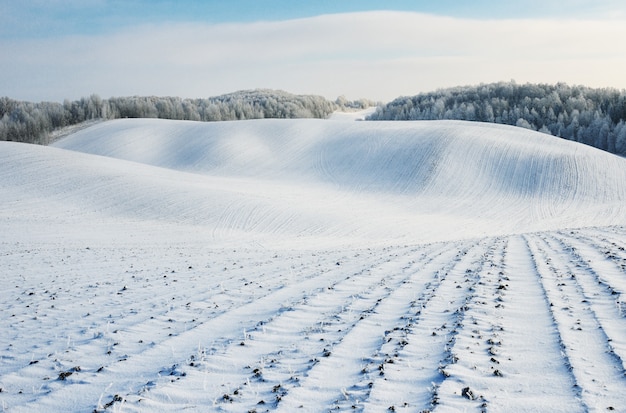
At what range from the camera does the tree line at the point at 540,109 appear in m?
96.7

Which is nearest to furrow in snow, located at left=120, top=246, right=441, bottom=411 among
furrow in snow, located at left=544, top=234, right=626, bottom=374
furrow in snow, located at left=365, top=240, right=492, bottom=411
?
furrow in snow, located at left=365, top=240, right=492, bottom=411

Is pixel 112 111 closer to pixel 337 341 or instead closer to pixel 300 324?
pixel 300 324

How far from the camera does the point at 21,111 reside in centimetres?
13312

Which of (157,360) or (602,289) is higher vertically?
(602,289)

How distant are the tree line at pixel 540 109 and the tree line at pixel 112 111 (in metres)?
38.5

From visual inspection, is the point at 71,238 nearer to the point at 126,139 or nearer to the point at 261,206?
the point at 261,206

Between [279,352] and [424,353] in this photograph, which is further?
[279,352]

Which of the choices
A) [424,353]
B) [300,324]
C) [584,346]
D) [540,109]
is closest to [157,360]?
[300,324]

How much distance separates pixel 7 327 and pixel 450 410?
771cm

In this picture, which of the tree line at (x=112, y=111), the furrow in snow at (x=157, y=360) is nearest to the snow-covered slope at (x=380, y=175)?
the furrow in snow at (x=157, y=360)

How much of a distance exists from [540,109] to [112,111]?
108645 mm

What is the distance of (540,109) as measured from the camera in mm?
115562

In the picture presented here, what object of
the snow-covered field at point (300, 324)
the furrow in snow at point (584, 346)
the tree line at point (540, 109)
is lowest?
the snow-covered field at point (300, 324)

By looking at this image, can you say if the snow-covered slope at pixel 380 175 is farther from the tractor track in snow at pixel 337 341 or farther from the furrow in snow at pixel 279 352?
the furrow in snow at pixel 279 352
